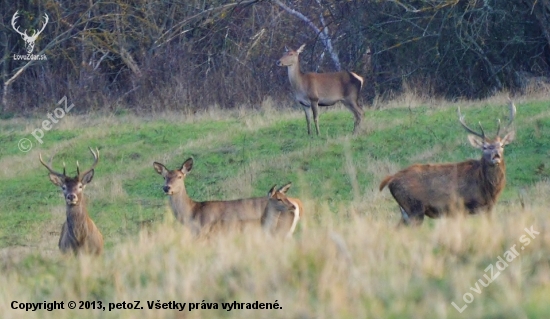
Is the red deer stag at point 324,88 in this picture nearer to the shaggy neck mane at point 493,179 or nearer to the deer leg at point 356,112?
the deer leg at point 356,112

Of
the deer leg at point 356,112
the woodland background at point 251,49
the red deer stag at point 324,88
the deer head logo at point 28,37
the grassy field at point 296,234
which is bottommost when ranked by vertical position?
the grassy field at point 296,234

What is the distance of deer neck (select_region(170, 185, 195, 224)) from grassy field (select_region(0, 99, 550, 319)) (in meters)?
0.17

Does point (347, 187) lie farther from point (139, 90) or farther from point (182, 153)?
point (139, 90)

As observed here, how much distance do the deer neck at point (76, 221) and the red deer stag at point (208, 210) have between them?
1.16m

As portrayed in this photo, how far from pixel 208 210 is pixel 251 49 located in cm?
1418

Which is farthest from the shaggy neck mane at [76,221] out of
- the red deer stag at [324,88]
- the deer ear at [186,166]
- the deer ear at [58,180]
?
the red deer stag at [324,88]

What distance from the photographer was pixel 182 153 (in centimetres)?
1644

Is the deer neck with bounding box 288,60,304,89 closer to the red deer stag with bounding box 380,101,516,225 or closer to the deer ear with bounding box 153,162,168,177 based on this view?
the deer ear with bounding box 153,162,168,177

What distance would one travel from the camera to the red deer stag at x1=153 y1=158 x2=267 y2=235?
37.2 ft

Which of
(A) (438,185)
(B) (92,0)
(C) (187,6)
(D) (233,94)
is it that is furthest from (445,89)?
(A) (438,185)

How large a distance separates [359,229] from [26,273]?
8.05 ft

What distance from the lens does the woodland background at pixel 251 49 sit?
21.7m

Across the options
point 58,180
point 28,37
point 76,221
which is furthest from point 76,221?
point 28,37

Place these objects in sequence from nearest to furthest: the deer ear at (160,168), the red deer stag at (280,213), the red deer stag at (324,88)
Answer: the red deer stag at (280,213), the deer ear at (160,168), the red deer stag at (324,88)
